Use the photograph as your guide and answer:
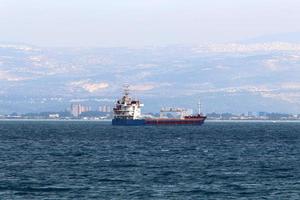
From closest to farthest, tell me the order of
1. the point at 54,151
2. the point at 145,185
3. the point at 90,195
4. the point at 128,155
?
the point at 90,195, the point at 145,185, the point at 128,155, the point at 54,151

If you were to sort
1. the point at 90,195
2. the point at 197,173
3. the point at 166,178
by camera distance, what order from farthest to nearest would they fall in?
the point at 197,173 → the point at 166,178 → the point at 90,195

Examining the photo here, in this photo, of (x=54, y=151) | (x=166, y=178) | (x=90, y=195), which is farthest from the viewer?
(x=54, y=151)

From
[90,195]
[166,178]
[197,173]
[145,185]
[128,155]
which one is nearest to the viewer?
[90,195]

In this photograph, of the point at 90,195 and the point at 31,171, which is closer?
the point at 90,195

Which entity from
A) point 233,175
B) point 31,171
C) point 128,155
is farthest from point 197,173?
point 128,155

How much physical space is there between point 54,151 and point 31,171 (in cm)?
3546

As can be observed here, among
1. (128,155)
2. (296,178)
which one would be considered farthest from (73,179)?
(128,155)

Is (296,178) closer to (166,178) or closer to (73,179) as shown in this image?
(166,178)

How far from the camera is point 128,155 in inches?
4732

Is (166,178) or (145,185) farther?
(166,178)

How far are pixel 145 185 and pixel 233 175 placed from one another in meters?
12.3

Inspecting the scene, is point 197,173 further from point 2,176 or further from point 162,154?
point 162,154

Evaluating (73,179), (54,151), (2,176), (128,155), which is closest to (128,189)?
(73,179)

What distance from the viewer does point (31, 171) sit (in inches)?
3688
